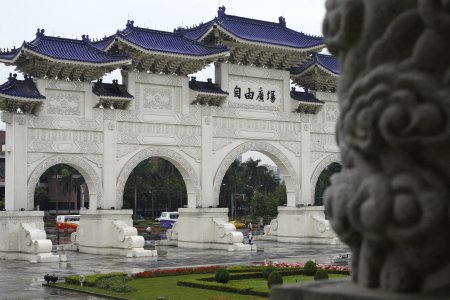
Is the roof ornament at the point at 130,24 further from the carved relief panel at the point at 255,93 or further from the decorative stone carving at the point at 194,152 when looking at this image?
the decorative stone carving at the point at 194,152

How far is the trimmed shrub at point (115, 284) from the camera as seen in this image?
1602cm

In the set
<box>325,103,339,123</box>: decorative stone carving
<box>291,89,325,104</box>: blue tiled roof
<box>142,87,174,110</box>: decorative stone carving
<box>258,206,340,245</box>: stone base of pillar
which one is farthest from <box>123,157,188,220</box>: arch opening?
<box>142,87,174,110</box>: decorative stone carving

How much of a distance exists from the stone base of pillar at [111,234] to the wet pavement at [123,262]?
489 millimetres

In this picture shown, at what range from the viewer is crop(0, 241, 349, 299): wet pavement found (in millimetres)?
16547

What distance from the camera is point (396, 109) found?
3.86 m

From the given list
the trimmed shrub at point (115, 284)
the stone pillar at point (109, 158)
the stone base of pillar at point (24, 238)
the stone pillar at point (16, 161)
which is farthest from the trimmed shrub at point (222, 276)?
the stone pillar at point (16, 161)

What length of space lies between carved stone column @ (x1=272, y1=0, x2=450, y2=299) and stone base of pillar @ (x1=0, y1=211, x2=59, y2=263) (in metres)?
20.1

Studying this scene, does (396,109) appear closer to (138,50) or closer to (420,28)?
(420,28)

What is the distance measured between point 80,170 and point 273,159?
8369 millimetres

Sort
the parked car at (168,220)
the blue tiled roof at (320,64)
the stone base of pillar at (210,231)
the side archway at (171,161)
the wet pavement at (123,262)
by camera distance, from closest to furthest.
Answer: the wet pavement at (123,262)
the side archway at (171,161)
the stone base of pillar at (210,231)
the blue tiled roof at (320,64)
the parked car at (168,220)

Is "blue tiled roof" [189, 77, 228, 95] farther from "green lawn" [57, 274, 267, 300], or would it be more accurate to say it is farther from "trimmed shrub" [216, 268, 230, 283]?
"trimmed shrub" [216, 268, 230, 283]

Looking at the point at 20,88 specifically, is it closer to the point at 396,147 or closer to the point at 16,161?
the point at 16,161

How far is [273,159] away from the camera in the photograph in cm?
2973

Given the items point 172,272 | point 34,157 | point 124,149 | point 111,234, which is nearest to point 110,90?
point 124,149
